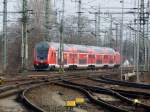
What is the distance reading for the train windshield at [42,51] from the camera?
145 feet

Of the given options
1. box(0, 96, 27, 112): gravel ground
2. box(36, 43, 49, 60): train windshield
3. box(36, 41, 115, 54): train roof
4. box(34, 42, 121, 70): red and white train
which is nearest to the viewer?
box(0, 96, 27, 112): gravel ground

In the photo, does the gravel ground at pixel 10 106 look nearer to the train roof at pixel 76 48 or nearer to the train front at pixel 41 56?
the train front at pixel 41 56

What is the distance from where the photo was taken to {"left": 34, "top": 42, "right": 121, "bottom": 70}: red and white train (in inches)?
1748

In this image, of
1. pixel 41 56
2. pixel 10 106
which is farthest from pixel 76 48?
pixel 10 106

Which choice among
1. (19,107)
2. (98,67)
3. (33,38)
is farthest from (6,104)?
(33,38)

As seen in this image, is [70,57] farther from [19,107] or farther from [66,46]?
[19,107]

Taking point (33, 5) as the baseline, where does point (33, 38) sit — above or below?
below

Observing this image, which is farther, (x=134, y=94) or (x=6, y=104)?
(x=134, y=94)

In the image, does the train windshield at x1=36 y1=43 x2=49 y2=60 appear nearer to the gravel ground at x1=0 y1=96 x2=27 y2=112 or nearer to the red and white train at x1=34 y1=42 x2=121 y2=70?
the red and white train at x1=34 y1=42 x2=121 y2=70

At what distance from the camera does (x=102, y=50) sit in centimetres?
5784

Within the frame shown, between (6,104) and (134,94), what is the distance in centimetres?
622

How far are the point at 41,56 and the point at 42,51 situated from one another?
1.80 feet

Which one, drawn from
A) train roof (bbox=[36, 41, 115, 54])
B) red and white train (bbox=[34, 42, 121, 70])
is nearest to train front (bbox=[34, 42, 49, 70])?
red and white train (bbox=[34, 42, 121, 70])

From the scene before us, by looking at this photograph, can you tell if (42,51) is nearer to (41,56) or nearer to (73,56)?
(41,56)
